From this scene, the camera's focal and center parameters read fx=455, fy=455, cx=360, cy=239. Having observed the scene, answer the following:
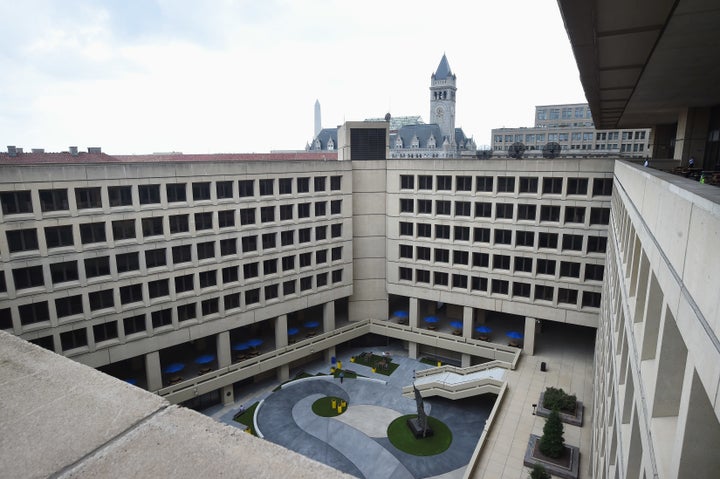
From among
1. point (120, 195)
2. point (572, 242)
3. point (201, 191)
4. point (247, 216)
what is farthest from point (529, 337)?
point (120, 195)

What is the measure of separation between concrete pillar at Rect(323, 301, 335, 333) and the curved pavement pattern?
6297 millimetres

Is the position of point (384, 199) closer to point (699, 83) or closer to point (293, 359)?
point (293, 359)

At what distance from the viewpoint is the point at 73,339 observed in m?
35.2

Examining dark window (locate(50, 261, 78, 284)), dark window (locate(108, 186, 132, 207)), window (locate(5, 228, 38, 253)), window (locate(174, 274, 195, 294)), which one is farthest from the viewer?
window (locate(174, 274, 195, 294))

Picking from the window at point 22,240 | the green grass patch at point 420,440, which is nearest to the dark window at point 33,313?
the window at point 22,240

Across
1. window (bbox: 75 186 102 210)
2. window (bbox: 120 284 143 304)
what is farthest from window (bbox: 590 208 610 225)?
window (bbox: 75 186 102 210)

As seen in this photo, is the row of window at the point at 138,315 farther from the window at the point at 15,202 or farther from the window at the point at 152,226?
the window at the point at 15,202

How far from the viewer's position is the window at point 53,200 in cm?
3247

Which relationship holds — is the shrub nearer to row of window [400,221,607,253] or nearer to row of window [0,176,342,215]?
row of window [400,221,607,253]

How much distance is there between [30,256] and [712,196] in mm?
38627

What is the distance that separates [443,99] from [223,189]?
6643 inches

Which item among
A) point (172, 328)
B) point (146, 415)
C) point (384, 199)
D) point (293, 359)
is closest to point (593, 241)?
point (384, 199)

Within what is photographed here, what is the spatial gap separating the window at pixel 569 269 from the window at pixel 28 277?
43.6 metres

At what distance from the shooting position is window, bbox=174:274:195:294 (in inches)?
1566
